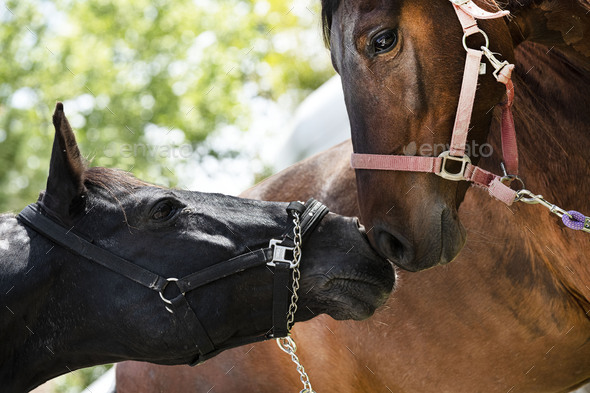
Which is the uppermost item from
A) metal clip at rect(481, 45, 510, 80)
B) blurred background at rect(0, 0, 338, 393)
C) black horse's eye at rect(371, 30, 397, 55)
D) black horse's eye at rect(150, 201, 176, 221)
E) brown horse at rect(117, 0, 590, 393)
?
black horse's eye at rect(371, 30, 397, 55)

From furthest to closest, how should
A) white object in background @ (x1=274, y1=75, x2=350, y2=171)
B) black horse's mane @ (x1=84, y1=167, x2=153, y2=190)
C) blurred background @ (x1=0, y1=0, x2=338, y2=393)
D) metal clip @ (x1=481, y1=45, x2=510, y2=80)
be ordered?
blurred background @ (x1=0, y1=0, x2=338, y2=393) → white object in background @ (x1=274, y1=75, x2=350, y2=171) → black horse's mane @ (x1=84, y1=167, x2=153, y2=190) → metal clip @ (x1=481, y1=45, x2=510, y2=80)

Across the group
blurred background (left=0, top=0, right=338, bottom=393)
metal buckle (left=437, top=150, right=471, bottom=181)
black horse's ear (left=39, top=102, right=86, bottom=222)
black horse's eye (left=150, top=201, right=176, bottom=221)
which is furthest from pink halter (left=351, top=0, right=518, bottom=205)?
blurred background (left=0, top=0, right=338, bottom=393)

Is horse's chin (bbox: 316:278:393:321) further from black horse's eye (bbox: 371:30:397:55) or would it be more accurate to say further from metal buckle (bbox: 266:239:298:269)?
black horse's eye (bbox: 371:30:397:55)

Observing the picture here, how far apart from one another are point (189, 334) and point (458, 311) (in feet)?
4.82

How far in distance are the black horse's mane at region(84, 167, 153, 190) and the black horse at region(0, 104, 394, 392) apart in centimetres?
3

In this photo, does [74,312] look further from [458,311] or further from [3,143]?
[3,143]

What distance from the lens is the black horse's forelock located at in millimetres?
2947

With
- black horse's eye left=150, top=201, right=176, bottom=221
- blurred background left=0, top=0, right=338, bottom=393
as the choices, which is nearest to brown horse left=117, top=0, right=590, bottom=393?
black horse's eye left=150, top=201, right=176, bottom=221

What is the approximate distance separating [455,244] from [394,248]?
0.26 meters

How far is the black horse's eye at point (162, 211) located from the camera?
3033mm

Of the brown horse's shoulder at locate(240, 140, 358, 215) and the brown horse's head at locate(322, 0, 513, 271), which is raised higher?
the brown horse's head at locate(322, 0, 513, 271)

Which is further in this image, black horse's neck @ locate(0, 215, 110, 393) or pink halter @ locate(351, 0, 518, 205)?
black horse's neck @ locate(0, 215, 110, 393)

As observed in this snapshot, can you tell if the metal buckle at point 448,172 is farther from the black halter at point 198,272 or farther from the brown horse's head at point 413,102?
the black halter at point 198,272

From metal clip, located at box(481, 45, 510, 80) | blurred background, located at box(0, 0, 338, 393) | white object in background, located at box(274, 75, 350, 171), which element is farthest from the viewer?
blurred background, located at box(0, 0, 338, 393)
